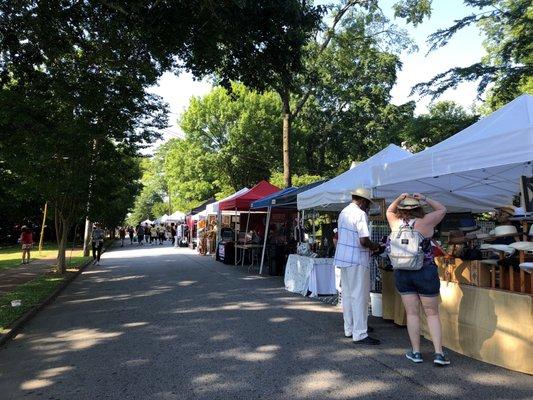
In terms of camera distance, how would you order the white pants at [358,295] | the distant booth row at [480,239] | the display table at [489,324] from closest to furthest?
the display table at [489,324], the distant booth row at [480,239], the white pants at [358,295]

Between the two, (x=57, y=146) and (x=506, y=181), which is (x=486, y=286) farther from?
(x=57, y=146)

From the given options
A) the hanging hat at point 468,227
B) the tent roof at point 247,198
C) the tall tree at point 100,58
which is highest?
the tall tree at point 100,58

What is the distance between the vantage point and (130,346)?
21.5 ft

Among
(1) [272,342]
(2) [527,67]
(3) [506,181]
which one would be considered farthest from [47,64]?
(2) [527,67]

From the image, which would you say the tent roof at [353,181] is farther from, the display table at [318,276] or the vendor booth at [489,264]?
the vendor booth at [489,264]

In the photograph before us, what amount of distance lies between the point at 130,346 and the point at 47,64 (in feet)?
24.9

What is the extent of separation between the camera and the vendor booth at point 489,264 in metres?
5.04

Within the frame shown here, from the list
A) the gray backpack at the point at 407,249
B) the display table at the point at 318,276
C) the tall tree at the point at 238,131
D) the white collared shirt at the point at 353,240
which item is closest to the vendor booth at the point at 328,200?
the display table at the point at 318,276

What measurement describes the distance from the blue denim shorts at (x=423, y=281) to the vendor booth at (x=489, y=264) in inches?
24.6

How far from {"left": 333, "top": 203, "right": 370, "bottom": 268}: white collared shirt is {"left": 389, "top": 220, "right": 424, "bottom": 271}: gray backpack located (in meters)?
0.87

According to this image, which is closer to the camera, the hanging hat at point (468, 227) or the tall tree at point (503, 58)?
the hanging hat at point (468, 227)

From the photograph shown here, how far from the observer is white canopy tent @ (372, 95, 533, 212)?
16.7ft

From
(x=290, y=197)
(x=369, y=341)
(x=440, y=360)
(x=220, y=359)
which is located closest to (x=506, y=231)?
(x=440, y=360)

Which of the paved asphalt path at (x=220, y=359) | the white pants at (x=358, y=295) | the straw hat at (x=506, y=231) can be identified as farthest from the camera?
the white pants at (x=358, y=295)
